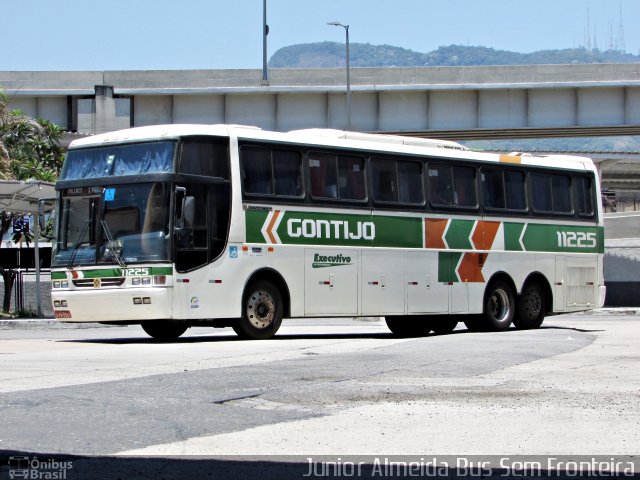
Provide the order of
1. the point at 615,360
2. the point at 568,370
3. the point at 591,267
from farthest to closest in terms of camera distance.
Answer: the point at 591,267, the point at 615,360, the point at 568,370

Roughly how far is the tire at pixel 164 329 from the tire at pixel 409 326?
5.14 m

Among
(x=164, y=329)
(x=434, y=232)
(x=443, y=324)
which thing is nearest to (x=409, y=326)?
(x=443, y=324)

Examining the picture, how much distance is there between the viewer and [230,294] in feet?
67.6

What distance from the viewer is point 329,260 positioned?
22391 millimetres

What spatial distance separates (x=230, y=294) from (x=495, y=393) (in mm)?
9124

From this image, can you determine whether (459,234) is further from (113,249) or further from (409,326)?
(113,249)

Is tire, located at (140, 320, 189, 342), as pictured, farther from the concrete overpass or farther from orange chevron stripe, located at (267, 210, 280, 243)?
the concrete overpass

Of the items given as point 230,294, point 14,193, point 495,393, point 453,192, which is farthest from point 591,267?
point 495,393

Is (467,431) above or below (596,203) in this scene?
below

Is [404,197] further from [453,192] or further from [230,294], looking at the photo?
[230,294]

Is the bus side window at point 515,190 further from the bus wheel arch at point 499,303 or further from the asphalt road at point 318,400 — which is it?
the asphalt road at point 318,400

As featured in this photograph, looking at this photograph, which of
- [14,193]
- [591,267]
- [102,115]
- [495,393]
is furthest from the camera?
[102,115]

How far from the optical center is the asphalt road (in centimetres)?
862

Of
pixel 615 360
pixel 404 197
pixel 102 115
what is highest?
pixel 102 115
